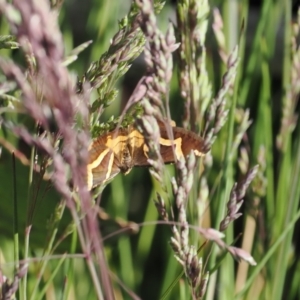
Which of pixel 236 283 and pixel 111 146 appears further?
pixel 236 283

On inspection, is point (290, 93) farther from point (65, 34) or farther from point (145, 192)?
point (145, 192)

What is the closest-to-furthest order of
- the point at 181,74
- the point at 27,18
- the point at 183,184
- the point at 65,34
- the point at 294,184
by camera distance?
the point at 27,18 → the point at 183,184 → the point at 181,74 → the point at 294,184 → the point at 65,34

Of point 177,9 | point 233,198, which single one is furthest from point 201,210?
point 177,9

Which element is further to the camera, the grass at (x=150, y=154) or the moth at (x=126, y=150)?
the moth at (x=126, y=150)

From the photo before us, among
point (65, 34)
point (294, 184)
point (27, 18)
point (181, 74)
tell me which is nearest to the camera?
point (27, 18)
